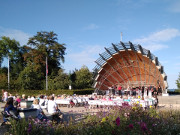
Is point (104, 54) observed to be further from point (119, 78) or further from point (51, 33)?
point (51, 33)

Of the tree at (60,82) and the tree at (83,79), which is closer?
the tree at (60,82)

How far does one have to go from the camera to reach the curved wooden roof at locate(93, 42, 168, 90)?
27.6 m

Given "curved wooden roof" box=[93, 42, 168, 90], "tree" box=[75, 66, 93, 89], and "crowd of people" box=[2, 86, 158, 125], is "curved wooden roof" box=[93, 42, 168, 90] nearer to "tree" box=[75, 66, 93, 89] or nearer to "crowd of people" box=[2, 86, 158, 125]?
"crowd of people" box=[2, 86, 158, 125]

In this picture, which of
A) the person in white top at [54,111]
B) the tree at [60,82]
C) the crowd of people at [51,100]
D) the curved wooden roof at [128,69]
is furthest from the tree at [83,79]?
the person in white top at [54,111]

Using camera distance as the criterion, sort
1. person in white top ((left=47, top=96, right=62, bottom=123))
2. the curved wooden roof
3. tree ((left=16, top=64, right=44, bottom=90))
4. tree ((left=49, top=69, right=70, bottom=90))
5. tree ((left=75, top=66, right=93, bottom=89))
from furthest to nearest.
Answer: tree ((left=75, top=66, right=93, bottom=89)), tree ((left=49, top=69, right=70, bottom=90)), tree ((left=16, top=64, right=44, bottom=90)), the curved wooden roof, person in white top ((left=47, top=96, right=62, bottom=123))

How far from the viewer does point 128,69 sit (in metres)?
33.4

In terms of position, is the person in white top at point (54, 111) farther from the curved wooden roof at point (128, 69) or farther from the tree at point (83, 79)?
the tree at point (83, 79)

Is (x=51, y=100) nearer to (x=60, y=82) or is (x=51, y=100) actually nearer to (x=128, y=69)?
(x=128, y=69)

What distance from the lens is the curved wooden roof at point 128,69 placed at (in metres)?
27.6

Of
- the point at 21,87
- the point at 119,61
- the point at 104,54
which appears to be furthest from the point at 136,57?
the point at 21,87

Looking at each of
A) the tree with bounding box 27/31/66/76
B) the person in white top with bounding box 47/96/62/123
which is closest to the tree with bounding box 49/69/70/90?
the tree with bounding box 27/31/66/76

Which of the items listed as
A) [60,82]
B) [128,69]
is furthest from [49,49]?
[128,69]

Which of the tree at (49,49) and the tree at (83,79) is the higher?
the tree at (49,49)

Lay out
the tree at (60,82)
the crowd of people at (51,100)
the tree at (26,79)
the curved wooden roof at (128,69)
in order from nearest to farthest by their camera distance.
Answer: the crowd of people at (51,100) → the curved wooden roof at (128,69) → the tree at (26,79) → the tree at (60,82)
